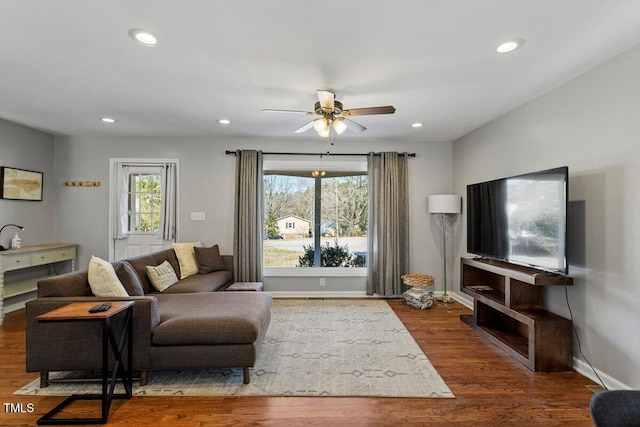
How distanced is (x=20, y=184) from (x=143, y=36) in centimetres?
377

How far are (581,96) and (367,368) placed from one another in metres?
3.05

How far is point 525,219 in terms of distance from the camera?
2.88 meters

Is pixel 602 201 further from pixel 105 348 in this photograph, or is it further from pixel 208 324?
pixel 105 348

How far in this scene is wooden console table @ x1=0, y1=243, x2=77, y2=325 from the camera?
3.69 metres

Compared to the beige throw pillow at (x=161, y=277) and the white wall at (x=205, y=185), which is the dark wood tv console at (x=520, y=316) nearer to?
the white wall at (x=205, y=185)

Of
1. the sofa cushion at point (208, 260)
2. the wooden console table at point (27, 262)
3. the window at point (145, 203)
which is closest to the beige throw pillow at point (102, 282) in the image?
the sofa cushion at point (208, 260)

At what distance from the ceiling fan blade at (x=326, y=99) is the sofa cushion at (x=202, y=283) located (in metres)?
2.57

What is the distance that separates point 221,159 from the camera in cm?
490

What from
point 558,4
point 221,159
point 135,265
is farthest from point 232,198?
point 558,4

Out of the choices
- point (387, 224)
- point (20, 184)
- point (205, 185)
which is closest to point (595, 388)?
point (387, 224)

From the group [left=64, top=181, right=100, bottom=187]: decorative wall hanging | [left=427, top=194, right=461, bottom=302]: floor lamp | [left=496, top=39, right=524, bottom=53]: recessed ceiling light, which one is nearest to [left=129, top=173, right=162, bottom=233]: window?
[left=64, top=181, right=100, bottom=187]: decorative wall hanging

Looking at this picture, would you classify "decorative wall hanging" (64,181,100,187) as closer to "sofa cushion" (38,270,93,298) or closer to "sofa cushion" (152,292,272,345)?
"sofa cushion" (38,270,93,298)

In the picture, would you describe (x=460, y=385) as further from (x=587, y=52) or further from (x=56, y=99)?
(x=56, y=99)

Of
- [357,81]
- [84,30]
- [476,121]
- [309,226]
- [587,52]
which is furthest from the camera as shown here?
[309,226]
